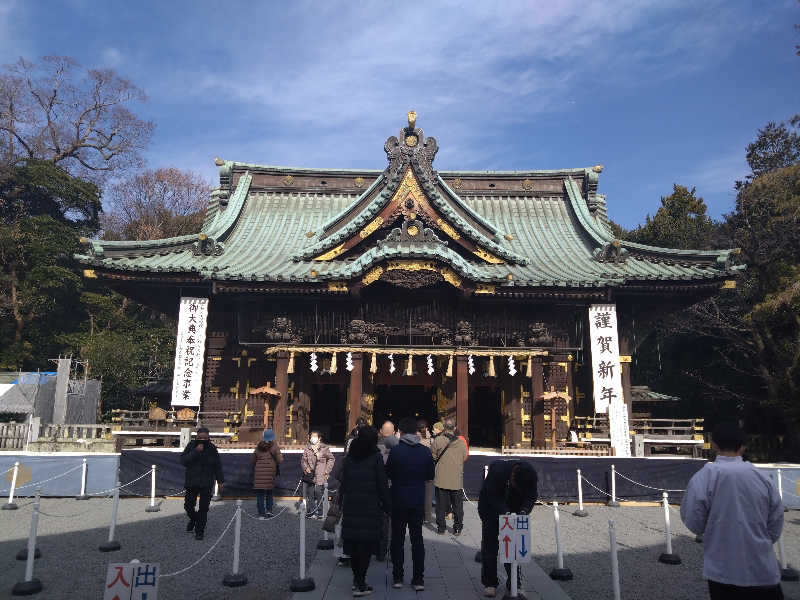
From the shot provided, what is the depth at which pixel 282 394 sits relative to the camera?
1725cm

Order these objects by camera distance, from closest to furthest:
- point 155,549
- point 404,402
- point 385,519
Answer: point 385,519 < point 155,549 < point 404,402

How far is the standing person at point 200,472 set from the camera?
9.65 m

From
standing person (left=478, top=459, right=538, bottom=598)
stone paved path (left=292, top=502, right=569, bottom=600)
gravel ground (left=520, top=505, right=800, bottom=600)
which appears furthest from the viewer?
gravel ground (left=520, top=505, right=800, bottom=600)

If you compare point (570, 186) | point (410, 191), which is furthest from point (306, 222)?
point (570, 186)

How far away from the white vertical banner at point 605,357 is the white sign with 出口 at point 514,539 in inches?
449

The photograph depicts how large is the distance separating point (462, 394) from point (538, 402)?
2.46 metres

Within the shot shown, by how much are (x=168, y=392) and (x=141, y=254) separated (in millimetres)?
→ 6604

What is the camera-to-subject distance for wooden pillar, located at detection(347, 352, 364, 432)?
17.1 metres

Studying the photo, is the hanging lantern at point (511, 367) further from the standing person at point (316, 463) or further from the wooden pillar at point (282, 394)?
the standing person at point (316, 463)

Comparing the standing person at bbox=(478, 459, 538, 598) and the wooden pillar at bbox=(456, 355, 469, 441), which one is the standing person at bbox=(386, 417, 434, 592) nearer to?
the standing person at bbox=(478, 459, 538, 598)

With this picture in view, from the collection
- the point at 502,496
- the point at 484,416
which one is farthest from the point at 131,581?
the point at 484,416

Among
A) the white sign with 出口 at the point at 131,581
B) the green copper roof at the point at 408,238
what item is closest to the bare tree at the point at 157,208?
the green copper roof at the point at 408,238

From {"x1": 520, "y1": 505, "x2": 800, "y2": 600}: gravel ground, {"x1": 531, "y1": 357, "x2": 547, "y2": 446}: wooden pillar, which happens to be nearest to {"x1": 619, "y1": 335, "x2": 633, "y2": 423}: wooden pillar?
{"x1": 531, "y1": 357, "x2": 547, "y2": 446}: wooden pillar

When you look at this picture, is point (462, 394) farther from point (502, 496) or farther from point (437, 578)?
point (502, 496)
